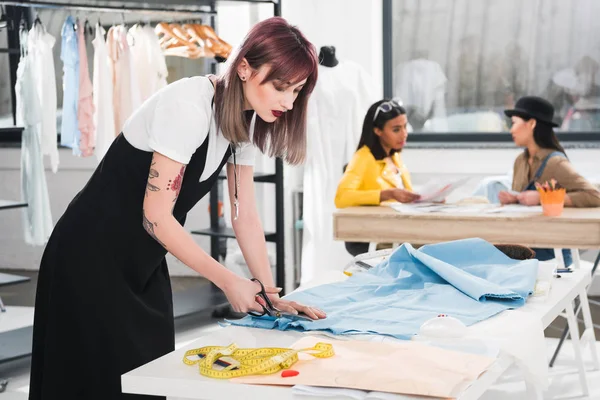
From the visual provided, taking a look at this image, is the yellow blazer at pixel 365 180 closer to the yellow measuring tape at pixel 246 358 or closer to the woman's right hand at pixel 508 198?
the woman's right hand at pixel 508 198

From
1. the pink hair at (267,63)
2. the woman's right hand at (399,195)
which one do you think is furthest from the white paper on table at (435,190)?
the pink hair at (267,63)

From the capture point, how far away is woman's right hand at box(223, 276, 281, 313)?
6.20 ft

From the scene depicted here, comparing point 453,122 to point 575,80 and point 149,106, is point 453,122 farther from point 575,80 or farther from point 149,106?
point 149,106

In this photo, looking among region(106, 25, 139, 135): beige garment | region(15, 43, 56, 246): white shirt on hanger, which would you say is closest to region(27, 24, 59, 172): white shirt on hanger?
region(15, 43, 56, 246): white shirt on hanger

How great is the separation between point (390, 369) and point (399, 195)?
287 cm

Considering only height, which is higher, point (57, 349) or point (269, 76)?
point (269, 76)

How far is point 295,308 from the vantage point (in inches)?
80.7

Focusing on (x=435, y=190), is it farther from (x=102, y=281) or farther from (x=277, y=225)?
(x=102, y=281)

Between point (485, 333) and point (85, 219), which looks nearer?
point (485, 333)

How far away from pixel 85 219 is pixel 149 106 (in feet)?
1.11

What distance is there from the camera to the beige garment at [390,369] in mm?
1539

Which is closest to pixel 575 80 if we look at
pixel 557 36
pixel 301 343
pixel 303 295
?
pixel 557 36

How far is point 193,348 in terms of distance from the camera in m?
1.83

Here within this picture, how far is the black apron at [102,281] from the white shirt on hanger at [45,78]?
305 centimetres
